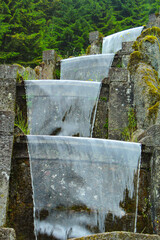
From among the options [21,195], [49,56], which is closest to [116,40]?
[49,56]

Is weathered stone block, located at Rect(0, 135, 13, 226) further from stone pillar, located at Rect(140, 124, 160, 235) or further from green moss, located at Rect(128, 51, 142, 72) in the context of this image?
green moss, located at Rect(128, 51, 142, 72)

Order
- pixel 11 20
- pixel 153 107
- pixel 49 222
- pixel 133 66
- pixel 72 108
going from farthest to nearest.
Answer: pixel 11 20
pixel 133 66
pixel 72 108
pixel 153 107
pixel 49 222

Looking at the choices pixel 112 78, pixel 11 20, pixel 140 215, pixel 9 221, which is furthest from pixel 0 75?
pixel 11 20

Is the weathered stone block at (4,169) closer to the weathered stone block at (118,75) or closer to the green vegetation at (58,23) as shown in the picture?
the weathered stone block at (118,75)

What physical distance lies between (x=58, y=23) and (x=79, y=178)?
13.3m

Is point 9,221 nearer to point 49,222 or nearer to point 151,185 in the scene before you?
point 49,222

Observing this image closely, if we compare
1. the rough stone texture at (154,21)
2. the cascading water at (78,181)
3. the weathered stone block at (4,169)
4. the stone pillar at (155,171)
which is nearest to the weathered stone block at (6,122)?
the weathered stone block at (4,169)

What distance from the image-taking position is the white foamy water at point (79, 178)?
5.02m

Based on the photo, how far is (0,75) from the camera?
289 inches

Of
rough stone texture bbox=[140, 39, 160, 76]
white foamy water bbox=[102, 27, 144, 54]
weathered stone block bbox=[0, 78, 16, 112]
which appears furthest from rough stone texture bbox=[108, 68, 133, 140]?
white foamy water bbox=[102, 27, 144, 54]

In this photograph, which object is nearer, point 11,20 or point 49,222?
point 49,222

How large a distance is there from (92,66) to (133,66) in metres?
2.37

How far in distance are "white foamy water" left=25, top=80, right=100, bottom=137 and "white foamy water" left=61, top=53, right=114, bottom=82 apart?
252cm

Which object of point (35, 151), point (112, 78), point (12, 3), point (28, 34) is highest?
point (12, 3)
